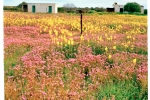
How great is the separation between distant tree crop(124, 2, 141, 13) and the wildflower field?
0.06 m

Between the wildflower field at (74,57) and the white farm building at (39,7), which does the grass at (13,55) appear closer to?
the wildflower field at (74,57)

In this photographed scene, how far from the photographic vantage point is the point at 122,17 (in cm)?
243

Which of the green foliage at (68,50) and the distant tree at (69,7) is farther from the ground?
the distant tree at (69,7)

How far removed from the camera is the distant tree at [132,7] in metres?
2.31

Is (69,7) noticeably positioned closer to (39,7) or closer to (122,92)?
(39,7)

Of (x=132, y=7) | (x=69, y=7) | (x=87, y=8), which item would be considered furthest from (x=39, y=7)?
(x=132, y=7)

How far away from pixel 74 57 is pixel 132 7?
52cm

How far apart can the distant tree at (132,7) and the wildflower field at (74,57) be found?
59 millimetres

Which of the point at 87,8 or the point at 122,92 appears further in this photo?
the point at 87,8

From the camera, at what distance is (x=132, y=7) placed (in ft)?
7.76

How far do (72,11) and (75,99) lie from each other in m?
0.62

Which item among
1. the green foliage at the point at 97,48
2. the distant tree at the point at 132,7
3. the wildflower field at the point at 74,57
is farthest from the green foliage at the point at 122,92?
the distant tree at the point at 132,7

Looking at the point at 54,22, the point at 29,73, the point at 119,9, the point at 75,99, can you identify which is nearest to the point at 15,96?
the point at 29,73

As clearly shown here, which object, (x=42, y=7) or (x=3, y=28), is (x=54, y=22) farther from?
(x=3, y=28)
